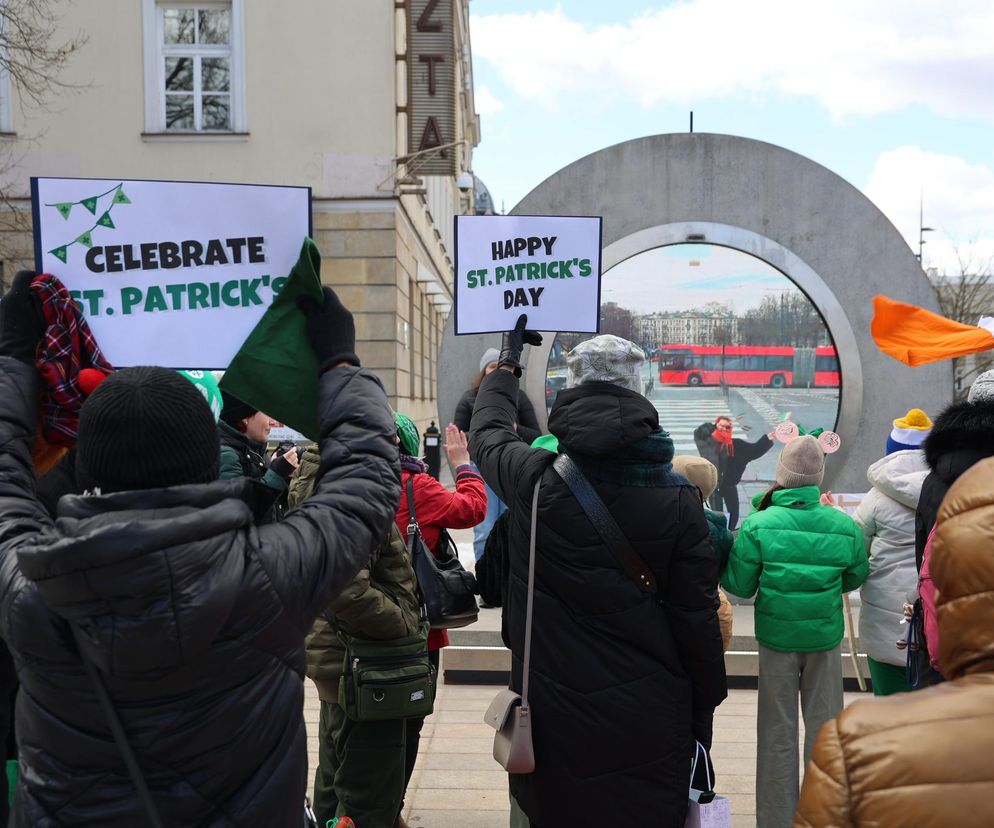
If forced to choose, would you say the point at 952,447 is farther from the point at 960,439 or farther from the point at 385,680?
the point at 385,680

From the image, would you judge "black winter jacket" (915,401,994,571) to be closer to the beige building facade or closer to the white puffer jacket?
the white puffer jacket

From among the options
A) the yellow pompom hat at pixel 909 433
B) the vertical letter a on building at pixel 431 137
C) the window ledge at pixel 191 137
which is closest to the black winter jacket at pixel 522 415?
the yellow pompom hat at pixel 909 433

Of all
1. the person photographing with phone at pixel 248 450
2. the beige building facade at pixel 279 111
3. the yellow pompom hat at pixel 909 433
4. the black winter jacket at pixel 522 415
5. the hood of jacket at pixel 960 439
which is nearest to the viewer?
the hood of jacket at pixel 960 439

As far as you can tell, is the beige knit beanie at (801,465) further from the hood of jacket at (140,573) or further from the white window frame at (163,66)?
the white window frame at (163,66)

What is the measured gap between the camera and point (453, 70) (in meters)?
16.2

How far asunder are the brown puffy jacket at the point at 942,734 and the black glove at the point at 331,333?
1.21 meters

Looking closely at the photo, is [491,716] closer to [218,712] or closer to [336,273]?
[218,712]

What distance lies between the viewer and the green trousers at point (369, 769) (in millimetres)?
3312

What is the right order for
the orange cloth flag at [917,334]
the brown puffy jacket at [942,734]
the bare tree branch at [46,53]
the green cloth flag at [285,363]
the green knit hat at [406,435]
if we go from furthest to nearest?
the bare tree branch at [46,53] → the orange cloth flag at [917,334] → the green knit hat at [406,435] → the green cloth flag at [285,363] → the brown puffy jacket at [942,734]

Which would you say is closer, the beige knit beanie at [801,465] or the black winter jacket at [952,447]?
the black winter jacket at [952,447]

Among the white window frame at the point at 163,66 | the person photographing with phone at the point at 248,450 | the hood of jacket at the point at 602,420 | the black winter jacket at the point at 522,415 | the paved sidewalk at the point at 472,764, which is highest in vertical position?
the white window frame at the point at 163,66

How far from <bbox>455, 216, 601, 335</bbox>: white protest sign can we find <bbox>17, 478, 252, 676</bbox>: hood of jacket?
2.39 metres

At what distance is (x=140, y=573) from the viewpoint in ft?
4.94

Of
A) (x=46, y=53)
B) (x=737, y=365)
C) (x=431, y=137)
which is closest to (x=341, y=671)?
(x=737, y=365)
